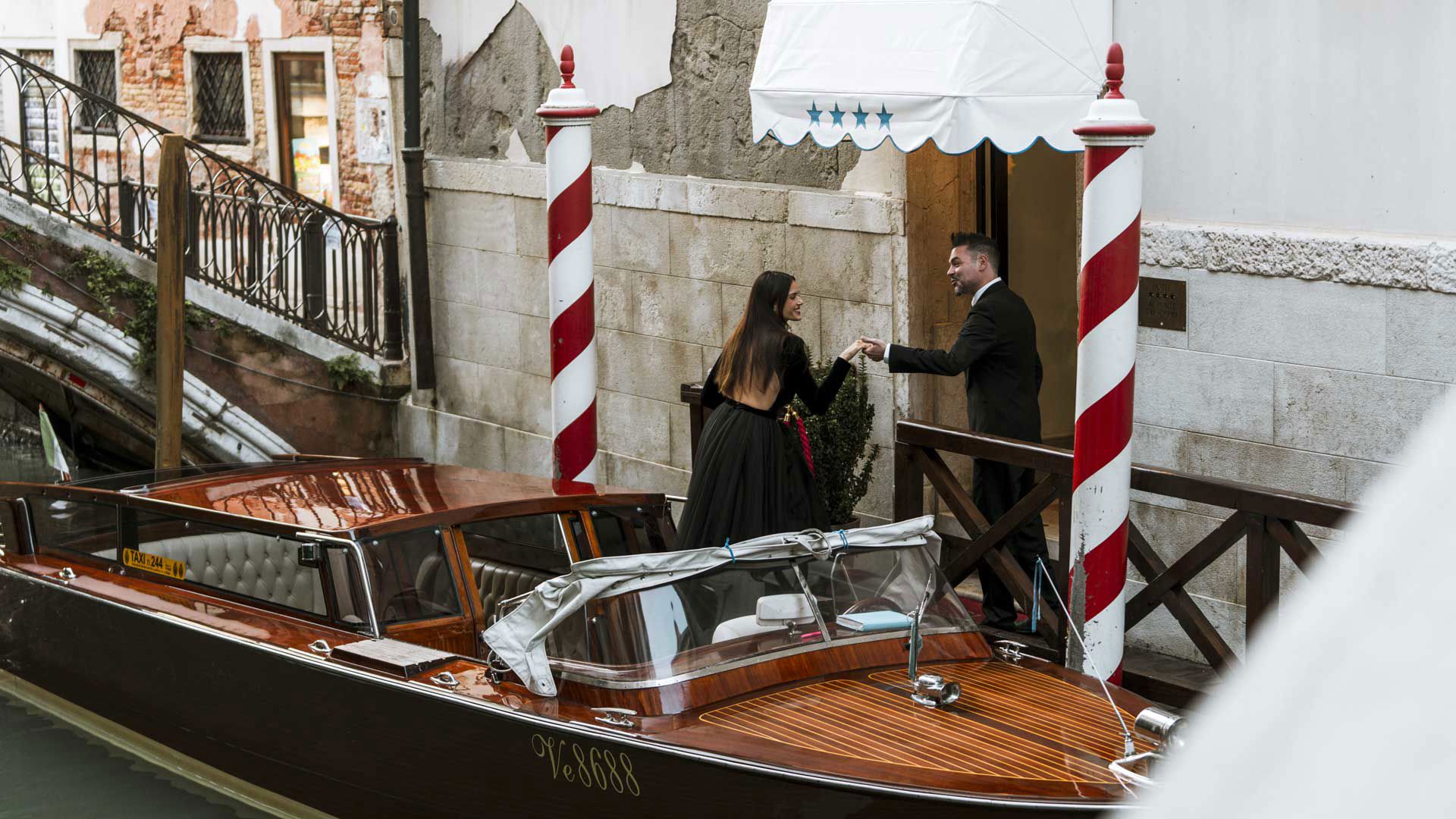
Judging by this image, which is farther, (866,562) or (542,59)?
(542,59)

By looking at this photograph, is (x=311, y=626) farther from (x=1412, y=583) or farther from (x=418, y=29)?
(x=418, y=29)

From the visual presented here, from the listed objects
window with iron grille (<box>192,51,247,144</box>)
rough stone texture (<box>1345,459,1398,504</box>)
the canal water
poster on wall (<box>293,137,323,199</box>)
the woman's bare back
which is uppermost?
window with iron grille (<box>192,51,247,144</box>)

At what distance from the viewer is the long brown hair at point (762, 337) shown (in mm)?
6078

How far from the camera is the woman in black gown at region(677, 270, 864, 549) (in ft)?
19.9

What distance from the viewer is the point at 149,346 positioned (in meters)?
10.9

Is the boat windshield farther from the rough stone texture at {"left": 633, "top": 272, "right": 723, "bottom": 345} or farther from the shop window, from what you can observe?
the shop window

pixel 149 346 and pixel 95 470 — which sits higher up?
pixel 149 346

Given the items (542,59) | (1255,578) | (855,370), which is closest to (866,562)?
(1255,578)

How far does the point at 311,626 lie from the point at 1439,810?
528cm

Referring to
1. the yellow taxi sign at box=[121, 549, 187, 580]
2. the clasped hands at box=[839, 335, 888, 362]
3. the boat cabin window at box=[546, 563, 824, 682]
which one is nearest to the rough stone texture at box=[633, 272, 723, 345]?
the clasped hands at box=[839, 335, 888, 362]

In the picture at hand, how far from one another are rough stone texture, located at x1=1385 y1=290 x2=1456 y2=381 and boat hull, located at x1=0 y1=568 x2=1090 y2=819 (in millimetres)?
2884

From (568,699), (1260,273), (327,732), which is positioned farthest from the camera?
(1260,273)

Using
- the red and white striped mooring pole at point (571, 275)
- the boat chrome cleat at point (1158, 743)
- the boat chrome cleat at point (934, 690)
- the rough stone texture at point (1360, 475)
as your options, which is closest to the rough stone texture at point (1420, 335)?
the rough stone texture at point (1360, 475)

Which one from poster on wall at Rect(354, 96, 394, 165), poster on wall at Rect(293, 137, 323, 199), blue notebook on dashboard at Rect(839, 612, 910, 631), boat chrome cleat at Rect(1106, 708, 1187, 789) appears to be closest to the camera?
boat chrome cleat at Rect(1106, 708, 1187, 789)
